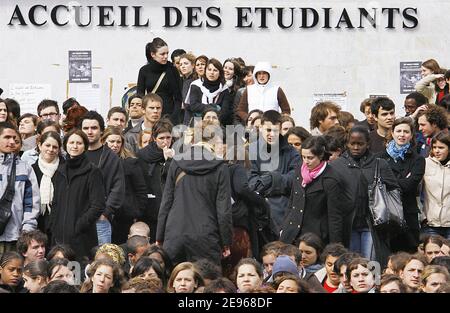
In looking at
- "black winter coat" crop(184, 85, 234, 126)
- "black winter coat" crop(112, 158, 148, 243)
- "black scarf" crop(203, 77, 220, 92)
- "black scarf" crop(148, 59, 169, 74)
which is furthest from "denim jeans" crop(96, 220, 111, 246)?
"black scarf" crop(203, 77, 220, 92)

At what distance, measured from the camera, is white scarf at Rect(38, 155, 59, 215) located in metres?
18.4

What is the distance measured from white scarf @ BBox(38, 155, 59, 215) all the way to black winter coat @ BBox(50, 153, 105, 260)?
155 millimetres

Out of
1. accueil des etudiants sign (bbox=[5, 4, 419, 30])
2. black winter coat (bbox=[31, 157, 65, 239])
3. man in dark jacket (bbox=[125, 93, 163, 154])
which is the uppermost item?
accueil des etudiants sign (bbox=[5, 4, 419, 30])

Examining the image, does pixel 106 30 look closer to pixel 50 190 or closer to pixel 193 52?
pixel 193 52

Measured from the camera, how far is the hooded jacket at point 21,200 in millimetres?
18062

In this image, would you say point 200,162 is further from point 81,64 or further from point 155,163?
point 81,64

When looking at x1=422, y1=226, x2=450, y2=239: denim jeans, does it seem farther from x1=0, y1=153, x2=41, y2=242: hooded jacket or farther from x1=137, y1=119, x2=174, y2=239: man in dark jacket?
x1=0, y1=153, x2=41, y2=242: hooded jacket

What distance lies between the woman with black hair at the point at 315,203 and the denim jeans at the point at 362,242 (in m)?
0.39

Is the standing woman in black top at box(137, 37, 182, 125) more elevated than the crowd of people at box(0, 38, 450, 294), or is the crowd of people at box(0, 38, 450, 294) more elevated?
the standing woman in black top at box(137, 37, 182, 125)

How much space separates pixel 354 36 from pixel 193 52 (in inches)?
95.1

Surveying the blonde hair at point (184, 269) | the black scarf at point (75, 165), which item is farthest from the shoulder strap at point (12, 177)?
the blonde hair at point (184, 269)

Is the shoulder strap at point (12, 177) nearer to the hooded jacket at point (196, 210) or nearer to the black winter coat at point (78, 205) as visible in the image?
the black winter coat at point (78, 205)
